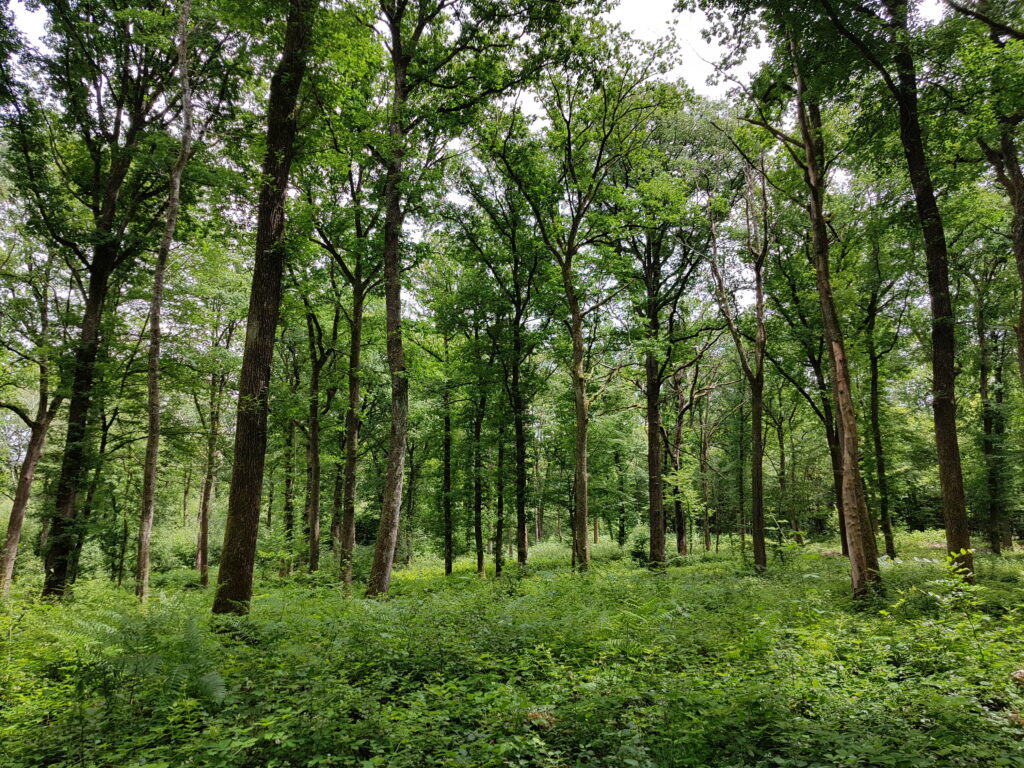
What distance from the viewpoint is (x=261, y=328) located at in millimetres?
8156

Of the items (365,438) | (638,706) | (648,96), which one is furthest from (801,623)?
(365,438)

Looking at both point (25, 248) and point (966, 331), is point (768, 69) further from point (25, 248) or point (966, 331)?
point (25, 248)

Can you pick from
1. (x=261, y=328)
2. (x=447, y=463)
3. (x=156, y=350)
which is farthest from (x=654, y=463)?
(x=156, y=350)

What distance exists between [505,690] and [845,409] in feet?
29.8

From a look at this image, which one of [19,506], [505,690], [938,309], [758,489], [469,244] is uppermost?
[469,244]

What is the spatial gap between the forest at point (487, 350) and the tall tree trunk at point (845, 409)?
0.27ft

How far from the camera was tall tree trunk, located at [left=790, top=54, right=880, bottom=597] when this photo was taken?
9383mm

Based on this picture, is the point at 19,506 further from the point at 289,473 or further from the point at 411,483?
Answer: the point at 411,483

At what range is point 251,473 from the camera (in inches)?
306

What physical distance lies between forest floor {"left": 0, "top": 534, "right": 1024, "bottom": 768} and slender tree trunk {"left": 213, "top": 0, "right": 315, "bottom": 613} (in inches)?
43.5

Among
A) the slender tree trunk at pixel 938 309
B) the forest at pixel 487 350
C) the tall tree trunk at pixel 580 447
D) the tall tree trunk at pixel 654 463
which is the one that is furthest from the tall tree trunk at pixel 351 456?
the slender tree trunk at pixel 938 309

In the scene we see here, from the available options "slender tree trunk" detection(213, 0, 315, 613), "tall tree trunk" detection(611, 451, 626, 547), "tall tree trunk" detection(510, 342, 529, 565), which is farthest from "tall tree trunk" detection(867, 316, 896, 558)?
"slender tree trunk" detection(213, 0, 315, 613)

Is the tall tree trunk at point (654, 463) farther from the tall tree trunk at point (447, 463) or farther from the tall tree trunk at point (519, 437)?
the tall tree trunk at point (447, 463)

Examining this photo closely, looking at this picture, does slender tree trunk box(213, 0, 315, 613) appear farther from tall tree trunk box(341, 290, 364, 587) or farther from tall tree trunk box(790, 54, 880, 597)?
tall tree trunk box(790, 54, 880, 597)
